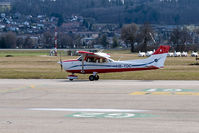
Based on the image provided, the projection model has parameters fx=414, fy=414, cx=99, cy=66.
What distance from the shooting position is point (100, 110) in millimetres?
16328

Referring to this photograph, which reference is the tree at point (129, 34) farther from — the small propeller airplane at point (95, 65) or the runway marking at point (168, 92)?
the runway marking at point (168, 92)

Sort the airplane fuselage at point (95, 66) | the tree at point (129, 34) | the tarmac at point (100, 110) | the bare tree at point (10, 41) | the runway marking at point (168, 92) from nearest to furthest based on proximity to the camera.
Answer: the tarmac at point (100, 110) → the runway marking at point (168, 92) → the airplane fuselage at point (95, 66) → the tree at point (129, 34) → the bare tree at point (10, 41)

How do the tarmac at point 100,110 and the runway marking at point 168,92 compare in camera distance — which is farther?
the runway marking at point 168,92

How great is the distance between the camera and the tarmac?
1320cm

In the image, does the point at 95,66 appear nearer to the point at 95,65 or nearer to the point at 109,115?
the point at 95,65

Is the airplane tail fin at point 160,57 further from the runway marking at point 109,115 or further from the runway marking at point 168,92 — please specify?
the runway marking at point 109,115

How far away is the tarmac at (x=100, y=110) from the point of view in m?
13.2

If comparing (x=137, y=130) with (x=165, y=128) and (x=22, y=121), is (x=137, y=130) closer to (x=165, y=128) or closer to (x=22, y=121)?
(x=165, y=128)

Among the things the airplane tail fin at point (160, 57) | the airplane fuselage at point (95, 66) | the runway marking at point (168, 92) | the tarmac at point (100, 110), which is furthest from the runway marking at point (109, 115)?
the airplane fuselage at point (95, 66)

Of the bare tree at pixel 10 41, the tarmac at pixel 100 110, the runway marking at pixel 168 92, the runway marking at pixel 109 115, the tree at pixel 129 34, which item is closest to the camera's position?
the tarmac at pixel 100 110

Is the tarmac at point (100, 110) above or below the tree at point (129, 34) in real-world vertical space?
below

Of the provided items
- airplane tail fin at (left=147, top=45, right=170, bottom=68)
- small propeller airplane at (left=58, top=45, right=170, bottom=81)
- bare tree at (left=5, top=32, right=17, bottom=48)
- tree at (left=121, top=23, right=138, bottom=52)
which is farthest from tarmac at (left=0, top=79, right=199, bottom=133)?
bare tree at (left=5, top=32, right=17, bottom=48)

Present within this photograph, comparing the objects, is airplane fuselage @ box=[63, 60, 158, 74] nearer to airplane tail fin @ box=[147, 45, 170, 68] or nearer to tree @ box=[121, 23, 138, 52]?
airplane tail fin @ box=[147, 45, 170, 68]

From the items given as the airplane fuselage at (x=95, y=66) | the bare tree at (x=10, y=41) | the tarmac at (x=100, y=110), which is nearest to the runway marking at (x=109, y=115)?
the tarmac at (x=100, y=110)
